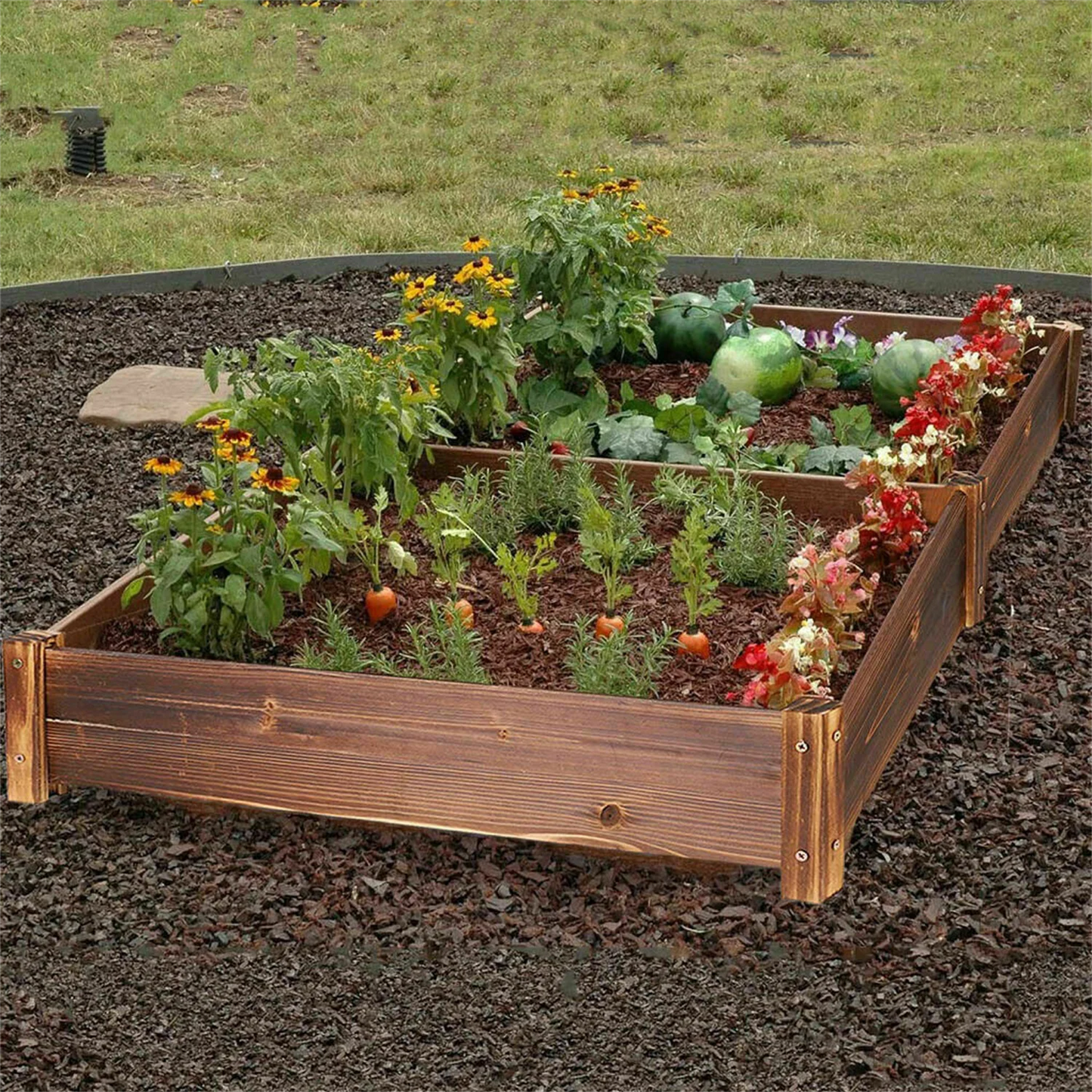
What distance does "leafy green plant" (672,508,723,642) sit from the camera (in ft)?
12.0

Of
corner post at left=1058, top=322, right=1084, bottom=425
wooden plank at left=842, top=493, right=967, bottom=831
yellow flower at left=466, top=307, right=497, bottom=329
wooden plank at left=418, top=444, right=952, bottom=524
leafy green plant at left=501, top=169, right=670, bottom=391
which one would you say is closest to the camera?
wooden plank at left=842, top=493, right=967, bottom=831

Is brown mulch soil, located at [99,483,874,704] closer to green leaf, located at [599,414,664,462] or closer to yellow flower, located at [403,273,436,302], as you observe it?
green leaf, located at [599,414,664,462]

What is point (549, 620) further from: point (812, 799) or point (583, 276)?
point (583, 276)

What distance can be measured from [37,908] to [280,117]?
28.0ft

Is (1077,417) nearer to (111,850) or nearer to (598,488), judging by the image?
(598,488)

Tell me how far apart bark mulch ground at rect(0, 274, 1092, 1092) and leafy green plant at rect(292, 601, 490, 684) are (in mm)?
345

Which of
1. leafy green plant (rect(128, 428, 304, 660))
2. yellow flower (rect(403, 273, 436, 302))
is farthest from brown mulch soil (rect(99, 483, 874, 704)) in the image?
yellow flower (rect(403, 273, 436, 302))

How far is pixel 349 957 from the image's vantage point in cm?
300

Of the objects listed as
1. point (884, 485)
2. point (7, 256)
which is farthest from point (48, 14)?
point (884, 485)

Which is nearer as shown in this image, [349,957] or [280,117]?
[349,957]

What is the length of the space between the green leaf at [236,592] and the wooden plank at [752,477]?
922mm

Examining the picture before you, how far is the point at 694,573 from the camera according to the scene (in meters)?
3.71

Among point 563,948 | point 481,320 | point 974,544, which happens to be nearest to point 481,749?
point 563,948

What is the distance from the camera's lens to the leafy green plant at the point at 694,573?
367 centimetres
